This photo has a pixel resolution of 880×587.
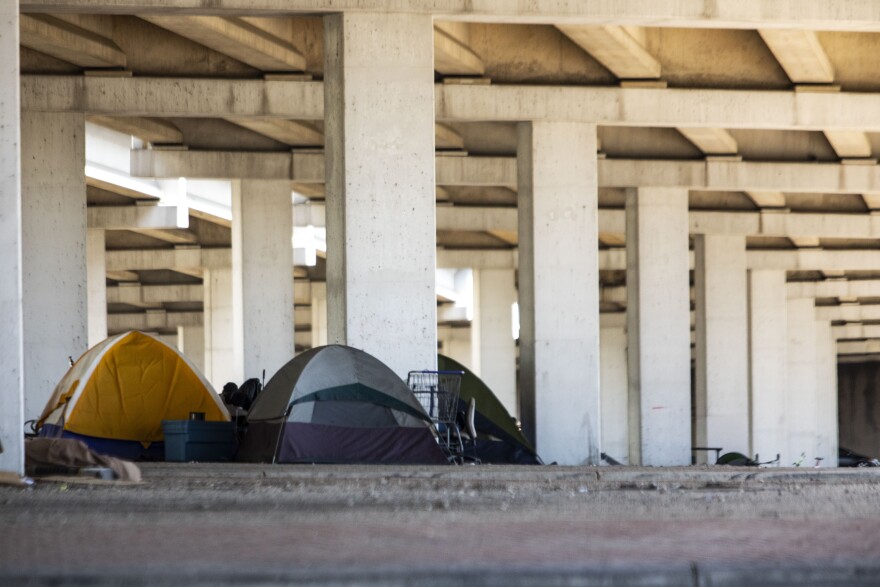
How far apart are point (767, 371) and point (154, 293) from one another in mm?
20842

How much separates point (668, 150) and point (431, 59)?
1381 centimetres

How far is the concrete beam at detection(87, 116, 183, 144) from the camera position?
28.0m

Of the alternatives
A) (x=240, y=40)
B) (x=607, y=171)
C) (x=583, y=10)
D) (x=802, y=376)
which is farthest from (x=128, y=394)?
(x=802, y=376)

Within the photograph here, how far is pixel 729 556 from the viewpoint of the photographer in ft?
18.5

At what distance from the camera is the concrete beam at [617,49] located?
23.1m

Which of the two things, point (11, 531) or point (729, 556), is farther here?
point (11, 531)

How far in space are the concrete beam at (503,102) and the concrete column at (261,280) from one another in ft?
17.8

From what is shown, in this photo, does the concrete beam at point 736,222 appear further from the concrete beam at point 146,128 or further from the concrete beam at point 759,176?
the concrete beam at point 146,128

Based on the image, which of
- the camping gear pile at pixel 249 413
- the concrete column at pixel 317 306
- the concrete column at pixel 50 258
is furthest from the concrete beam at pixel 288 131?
the concrete column at pixel 317 306

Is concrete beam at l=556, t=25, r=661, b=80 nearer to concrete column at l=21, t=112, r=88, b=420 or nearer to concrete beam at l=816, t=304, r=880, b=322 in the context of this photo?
concrete column at l=21, t=112, r=88, b=420

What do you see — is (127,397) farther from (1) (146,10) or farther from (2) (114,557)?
(2) (114,557)

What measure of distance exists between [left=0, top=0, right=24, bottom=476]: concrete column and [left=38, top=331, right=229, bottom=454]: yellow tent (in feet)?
21.0

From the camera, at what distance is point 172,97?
2402 cm

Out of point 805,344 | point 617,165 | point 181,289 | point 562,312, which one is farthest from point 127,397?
point 805,344
